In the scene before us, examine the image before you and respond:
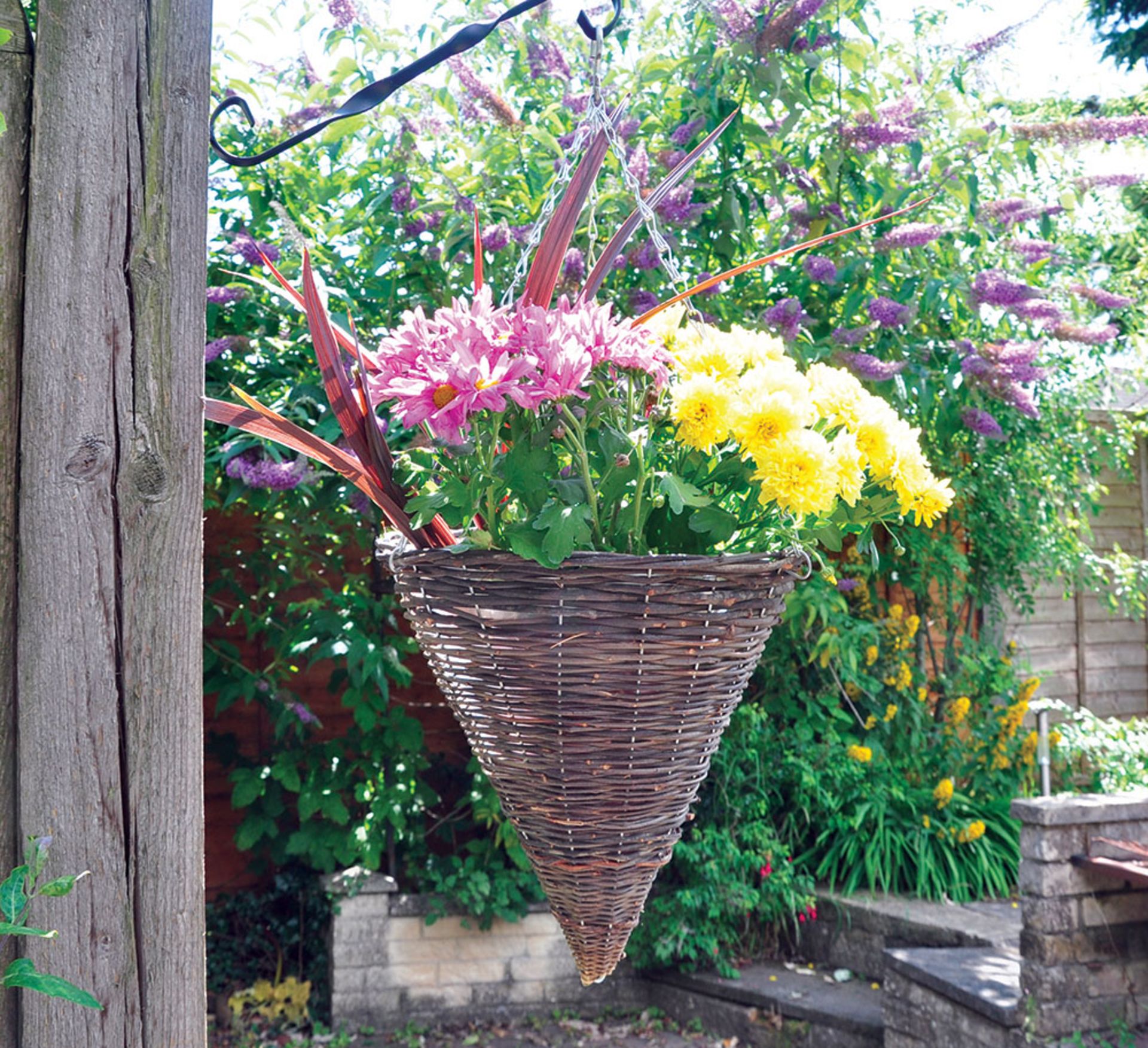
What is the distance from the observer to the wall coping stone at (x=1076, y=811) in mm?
3023

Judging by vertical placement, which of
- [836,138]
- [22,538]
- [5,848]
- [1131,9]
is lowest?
[5,848]

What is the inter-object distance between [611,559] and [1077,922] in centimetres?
279

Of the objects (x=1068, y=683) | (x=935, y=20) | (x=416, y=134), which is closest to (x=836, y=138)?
(x=935, y=20)

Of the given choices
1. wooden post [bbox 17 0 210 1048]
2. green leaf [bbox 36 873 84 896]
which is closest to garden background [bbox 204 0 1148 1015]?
wooden post [bbox 17 0 210 1048]

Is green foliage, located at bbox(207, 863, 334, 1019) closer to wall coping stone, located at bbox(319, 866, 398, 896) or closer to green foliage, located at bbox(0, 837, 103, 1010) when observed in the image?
wall coping stone, located at bbox(319, 866, 398, 896)

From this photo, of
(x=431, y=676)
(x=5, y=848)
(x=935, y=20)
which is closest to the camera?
(x=5, y=848)

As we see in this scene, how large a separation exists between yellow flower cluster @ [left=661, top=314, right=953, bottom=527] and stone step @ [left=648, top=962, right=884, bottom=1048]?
2.89 m

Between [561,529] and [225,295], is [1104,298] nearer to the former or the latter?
[225,295]

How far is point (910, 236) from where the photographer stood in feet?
8.23

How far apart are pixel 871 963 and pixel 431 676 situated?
1901mm

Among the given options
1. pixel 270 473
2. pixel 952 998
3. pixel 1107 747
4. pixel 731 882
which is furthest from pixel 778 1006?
pixel 270 473

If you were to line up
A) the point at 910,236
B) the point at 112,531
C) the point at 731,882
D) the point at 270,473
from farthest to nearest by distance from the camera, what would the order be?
the point at 731,882 → the point at 910,236 → the point at 270,473 → the point at 112,531

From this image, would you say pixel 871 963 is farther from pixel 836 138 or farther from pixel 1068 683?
pixel 836 138

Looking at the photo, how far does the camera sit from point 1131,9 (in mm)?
5516
